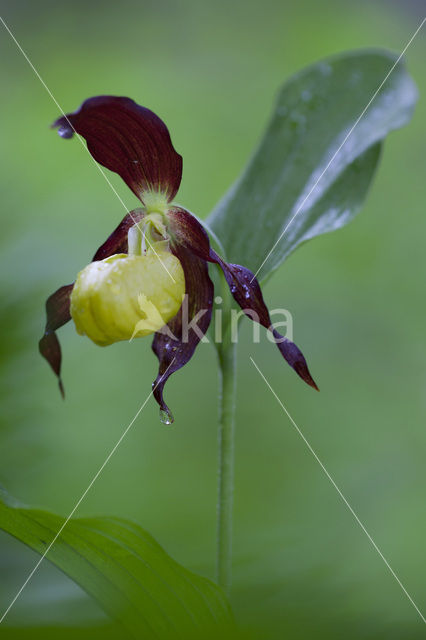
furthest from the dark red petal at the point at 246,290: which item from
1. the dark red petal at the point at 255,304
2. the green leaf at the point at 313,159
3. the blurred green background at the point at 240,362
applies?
the blurred green background at the point at 240,362

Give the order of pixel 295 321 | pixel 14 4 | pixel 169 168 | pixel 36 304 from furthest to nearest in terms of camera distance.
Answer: pixel 14 4
pixel 295 321
pixel 36 304
pixel 169 168

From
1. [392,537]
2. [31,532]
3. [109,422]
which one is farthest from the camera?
[109,422]

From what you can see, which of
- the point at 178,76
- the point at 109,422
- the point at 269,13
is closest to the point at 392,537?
the point at 109,422

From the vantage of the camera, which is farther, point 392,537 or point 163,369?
point 392,537

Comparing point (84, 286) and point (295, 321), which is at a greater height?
point (84, 286)

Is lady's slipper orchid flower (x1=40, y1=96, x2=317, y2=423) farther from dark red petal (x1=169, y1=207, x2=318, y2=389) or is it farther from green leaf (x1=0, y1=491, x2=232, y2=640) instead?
green leaf (x1=0, y1=491, x2=232, y2=640)

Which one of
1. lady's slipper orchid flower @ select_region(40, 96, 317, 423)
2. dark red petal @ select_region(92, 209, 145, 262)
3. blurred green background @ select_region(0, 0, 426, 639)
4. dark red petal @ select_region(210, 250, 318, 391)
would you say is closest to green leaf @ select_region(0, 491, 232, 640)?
blurred green background @ select_region(0, 0, 426, 639)

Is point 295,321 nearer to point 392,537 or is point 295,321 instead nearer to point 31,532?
point 392,537

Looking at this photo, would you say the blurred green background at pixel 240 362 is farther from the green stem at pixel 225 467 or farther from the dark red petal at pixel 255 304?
the dark red petal at pixel 255 304
